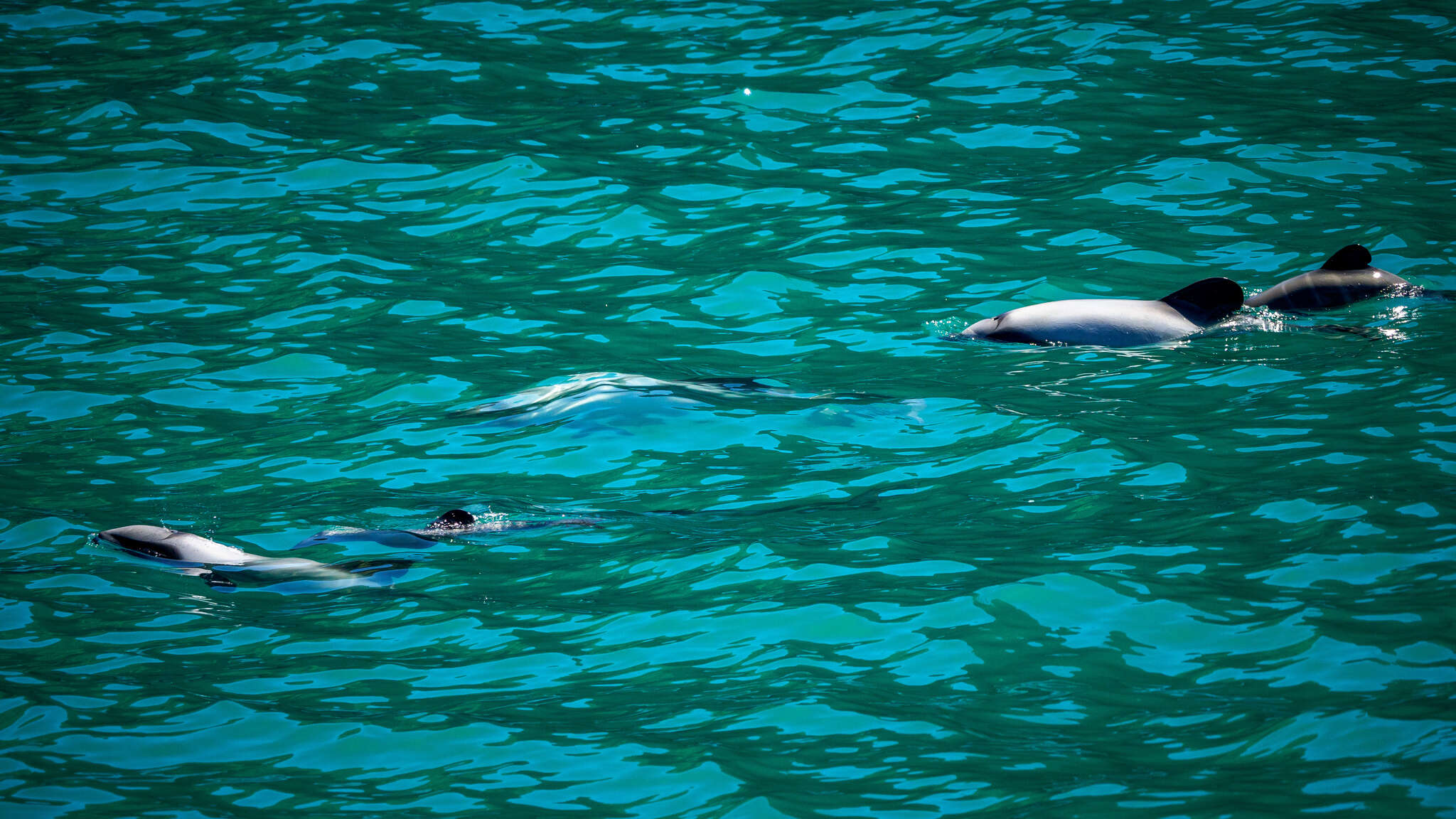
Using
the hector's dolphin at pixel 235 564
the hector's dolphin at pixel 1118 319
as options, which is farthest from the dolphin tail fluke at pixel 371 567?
the hector's dolphin at pixel 1118 319

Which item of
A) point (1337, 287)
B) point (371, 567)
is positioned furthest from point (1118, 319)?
point (371, 567)

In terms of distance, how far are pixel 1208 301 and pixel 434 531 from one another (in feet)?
16.1

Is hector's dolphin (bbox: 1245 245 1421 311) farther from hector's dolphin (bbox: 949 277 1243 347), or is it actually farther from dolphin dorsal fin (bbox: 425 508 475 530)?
dolphin dorsal fin (bbox: 425 508 475 530)

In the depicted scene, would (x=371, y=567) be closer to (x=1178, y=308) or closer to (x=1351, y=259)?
(x=1178, y=308)

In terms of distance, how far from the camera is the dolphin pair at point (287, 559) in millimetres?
5863

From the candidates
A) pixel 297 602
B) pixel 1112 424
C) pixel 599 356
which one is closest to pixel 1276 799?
pixel 1112 424

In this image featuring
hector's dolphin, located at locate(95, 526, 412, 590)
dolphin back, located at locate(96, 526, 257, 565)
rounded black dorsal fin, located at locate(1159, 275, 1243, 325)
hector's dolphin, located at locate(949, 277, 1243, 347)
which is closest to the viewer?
hector's dolphin, located at locate(95, 526, 412, 590)

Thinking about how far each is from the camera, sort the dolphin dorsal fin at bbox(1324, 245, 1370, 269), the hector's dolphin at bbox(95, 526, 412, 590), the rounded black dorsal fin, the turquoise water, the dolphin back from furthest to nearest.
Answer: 1. the dolphin dorsal fin at bbox(1324, 245, 1370, 269)
2. the rounded black dorsal fin
3. the dolphin back
4. the hector's dolphin at bbox(95, 526, 412, 590)
5. the turquoise water

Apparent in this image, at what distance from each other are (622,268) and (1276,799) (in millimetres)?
6977

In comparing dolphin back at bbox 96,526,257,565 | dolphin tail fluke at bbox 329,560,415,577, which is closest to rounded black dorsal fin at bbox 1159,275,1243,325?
dolphin tail fluke at bbox 329,560,415,577

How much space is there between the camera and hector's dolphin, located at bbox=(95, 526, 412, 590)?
586 centimetres

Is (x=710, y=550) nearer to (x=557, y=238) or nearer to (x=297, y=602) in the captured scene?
(x=297, y=602)

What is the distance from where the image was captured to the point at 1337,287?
26.8 feet

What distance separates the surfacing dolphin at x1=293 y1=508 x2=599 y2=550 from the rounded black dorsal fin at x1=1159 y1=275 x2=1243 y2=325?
4.12 metres
